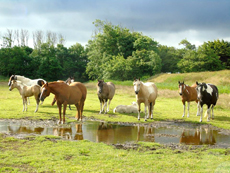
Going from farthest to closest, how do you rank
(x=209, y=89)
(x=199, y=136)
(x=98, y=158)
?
(x=209, y=89) < (x=199, y=136) < (x=98, y=158)

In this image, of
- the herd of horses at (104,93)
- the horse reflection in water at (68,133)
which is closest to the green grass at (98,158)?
the horse reflection in water at (68,133)

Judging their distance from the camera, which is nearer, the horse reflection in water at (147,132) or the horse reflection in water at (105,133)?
the horse reflection in water at (105,133)

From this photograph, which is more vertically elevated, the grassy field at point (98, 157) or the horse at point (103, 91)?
the horse at point (103, 91)

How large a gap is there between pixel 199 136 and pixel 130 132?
9.43 feet

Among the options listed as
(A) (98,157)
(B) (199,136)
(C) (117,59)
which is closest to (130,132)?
(B) (199,136)

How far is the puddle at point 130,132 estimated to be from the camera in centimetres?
880

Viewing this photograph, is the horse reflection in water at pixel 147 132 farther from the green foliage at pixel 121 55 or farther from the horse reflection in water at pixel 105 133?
the green foliage at pixel 121 55

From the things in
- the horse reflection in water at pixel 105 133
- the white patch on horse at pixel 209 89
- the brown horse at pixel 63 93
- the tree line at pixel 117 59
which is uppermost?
the tree line at pixel 117 59

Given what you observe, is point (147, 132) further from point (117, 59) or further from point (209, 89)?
point (117, 59)

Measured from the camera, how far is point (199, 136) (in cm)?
975

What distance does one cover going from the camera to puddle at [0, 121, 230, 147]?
8.80 m

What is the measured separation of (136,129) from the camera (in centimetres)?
1080

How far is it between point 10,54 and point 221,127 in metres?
55.4

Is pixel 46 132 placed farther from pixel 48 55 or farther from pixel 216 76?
pixel 48 55
